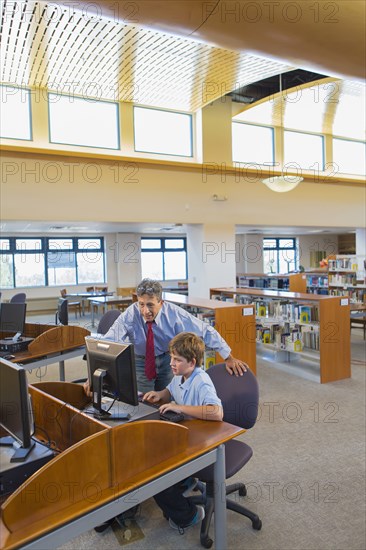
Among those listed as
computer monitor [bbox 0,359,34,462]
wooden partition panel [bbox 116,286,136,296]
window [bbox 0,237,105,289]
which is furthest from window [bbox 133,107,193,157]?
computer monitor [bbox 0,359,34,462]

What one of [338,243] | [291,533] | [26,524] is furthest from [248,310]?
[338,243]

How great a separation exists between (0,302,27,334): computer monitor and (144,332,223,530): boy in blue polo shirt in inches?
104

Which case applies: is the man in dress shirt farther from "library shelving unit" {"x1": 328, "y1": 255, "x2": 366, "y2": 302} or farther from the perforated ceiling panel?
"library shelving unit" {"x1": 328, "y1": 255, "x2": 366, "y2": 302}

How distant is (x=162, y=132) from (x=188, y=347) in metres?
7.37

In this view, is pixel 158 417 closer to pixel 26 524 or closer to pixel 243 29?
pixel 26 524

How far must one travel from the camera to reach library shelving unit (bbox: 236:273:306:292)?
995cm

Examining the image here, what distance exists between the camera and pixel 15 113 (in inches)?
292

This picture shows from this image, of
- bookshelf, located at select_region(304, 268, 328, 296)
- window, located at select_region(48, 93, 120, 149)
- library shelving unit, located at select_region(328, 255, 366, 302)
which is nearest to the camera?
window, located at select_region(48, 93, 120, 149)

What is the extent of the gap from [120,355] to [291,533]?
1.66 metres

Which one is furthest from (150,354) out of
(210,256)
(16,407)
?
(210,256)

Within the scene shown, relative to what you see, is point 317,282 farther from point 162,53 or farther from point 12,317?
point 12,317

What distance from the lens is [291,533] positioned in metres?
2.58

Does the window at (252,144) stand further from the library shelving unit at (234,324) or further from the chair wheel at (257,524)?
the chair wheel at (257,524)

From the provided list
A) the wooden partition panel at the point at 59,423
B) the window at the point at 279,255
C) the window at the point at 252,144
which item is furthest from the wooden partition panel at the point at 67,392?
the window at the point at 279,255
